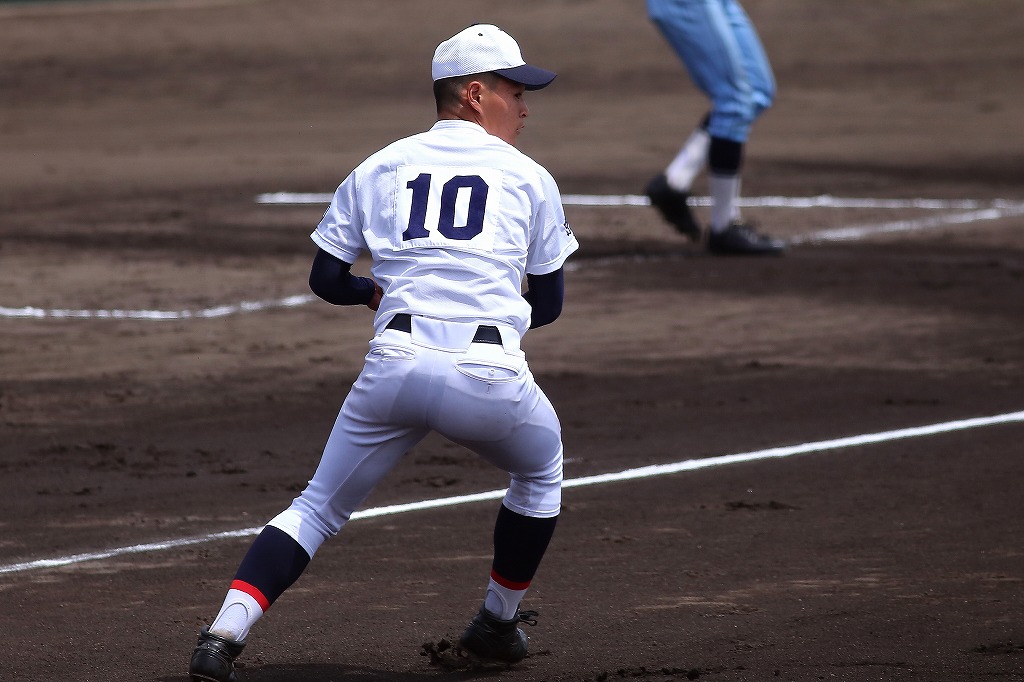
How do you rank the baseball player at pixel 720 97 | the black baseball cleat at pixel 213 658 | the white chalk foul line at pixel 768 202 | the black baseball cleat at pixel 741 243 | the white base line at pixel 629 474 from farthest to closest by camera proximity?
1. the white chalk foul line at pixel 768 202
2. the black baseball cleat at pixel 741 243
3. the baseball player at pixel 720 97
4. the white base line at pixel 629 474
5. the black baseball cleat at pixel 213 658

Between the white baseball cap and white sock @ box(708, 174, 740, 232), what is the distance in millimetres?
6857

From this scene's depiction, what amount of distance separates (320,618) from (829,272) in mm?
6410

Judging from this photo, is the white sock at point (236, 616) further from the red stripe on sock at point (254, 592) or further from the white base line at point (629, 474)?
the white base line at point (629, 474)

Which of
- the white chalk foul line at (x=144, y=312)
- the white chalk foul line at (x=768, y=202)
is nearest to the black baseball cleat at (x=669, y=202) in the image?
the white chalk foul line at (x=768, y=202)

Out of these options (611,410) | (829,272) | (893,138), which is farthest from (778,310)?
(893,138)

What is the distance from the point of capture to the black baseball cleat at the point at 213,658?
4035 millimetres

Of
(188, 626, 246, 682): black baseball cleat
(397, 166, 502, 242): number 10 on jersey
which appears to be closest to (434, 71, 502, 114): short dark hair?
(397, 166, 502, 242): number 10 on jersey

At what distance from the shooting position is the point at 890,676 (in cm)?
439

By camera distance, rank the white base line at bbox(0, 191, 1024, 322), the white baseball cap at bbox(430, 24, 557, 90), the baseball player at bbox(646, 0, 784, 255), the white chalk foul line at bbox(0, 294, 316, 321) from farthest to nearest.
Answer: the white base line at bbox(0, 191, 1024, 322)
the baseball player at bbox(646, 0, 784, 255)
the white chalk foul line at bbox(0, 294, 316, 321)
the white baseball cap at bbox(430, 24, 557, 90)

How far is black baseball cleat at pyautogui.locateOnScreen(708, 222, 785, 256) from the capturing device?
36.8 ft

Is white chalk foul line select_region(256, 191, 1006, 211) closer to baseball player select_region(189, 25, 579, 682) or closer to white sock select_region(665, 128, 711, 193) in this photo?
white sock select_region(665, 128, 711, 193)

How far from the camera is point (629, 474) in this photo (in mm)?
6602

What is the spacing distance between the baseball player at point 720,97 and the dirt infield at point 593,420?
423mm

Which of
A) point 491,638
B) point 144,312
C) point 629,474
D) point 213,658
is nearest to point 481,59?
point 491,638
